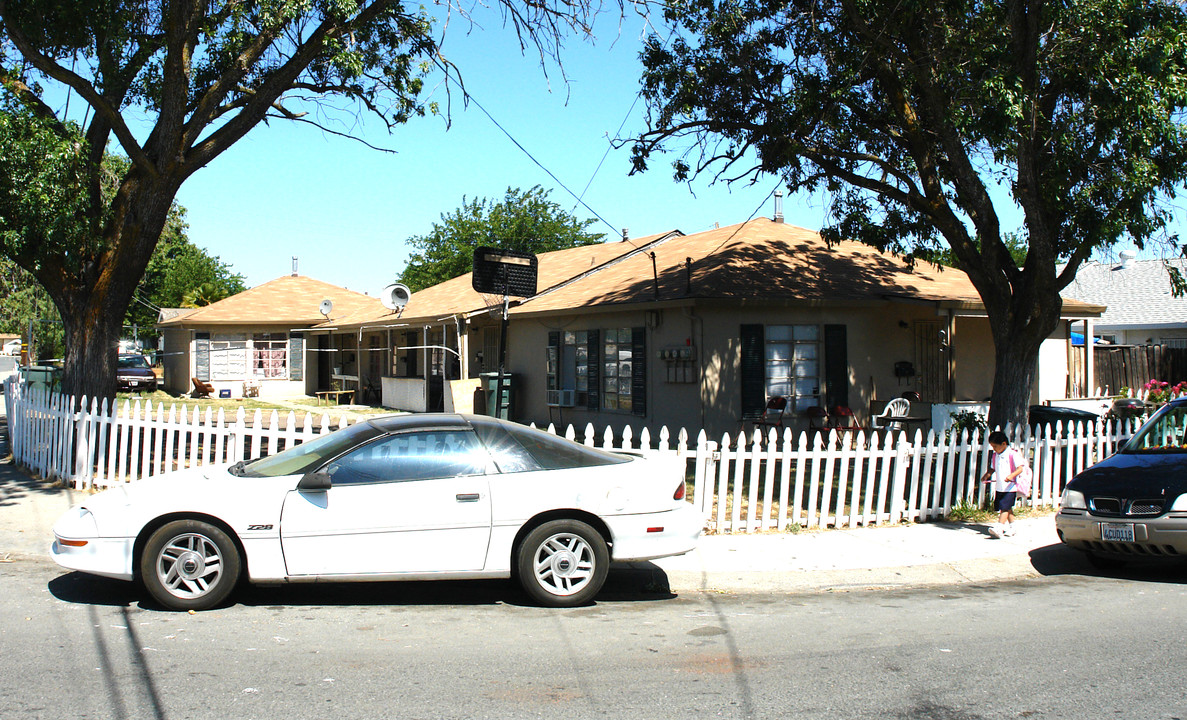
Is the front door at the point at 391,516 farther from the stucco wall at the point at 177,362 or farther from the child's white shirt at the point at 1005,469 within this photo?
the stucco wall at the point at 177,362

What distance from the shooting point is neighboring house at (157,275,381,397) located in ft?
92.5

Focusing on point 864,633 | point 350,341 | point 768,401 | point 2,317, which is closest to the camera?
point 864,633

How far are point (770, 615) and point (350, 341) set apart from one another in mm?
25193

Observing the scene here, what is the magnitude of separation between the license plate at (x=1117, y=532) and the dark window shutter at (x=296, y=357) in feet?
86.0

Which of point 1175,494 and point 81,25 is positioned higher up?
point 81,25

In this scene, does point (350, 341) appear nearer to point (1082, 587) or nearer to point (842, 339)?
point (842, 339)

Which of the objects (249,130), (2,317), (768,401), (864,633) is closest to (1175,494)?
(864,633)

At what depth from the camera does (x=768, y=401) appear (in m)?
14.5

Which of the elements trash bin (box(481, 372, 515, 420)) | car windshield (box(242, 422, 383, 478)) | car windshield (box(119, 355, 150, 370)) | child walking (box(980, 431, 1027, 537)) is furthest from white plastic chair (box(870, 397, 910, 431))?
car windshield (box(119, 355, 150, 370))

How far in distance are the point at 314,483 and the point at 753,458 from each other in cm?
435

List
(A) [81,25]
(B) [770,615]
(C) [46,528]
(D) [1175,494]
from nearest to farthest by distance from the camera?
(B) [770,615] → (D) [1175,494] → (C) [46,528] → (A) [81,25]

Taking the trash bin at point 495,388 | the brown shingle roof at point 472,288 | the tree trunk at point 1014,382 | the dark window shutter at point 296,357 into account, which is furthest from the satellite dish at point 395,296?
the tree trunk at point 1014,382

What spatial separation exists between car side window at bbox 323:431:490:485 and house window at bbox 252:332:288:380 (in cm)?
2462

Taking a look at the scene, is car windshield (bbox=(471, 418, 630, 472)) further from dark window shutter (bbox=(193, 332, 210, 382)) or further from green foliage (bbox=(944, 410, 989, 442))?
dark window shutter (bbox=(193, 332, 210, 382))
